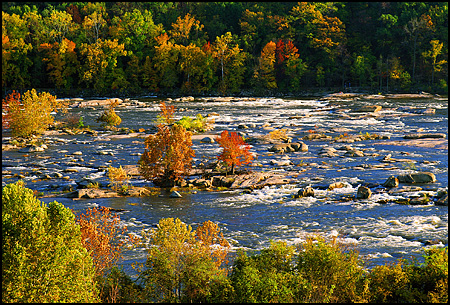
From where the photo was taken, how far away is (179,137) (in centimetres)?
2988

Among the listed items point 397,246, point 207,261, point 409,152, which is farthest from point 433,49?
point 207,261

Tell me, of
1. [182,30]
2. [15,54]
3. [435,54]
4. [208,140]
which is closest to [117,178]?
[208,140]

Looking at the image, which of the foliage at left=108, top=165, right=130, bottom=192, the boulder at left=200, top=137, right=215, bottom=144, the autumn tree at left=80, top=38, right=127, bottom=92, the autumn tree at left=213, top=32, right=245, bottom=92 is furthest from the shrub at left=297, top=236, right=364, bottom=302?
the autumn tree at left=80, top=38, right=127, bottom=92

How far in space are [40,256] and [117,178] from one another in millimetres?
16014

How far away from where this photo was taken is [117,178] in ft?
92.1

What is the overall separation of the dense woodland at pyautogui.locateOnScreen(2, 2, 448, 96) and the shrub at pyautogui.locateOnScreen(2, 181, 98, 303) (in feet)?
301

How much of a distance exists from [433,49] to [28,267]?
99.4 meters

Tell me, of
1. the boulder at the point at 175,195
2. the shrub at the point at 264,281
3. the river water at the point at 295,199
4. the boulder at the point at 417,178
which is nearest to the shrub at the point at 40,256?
the shrub at the point at 264,281

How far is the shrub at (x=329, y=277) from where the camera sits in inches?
499

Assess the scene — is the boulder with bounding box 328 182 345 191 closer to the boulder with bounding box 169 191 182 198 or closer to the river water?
the river water

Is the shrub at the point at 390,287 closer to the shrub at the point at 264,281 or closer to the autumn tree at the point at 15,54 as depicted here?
the shrub at the point at 264,281

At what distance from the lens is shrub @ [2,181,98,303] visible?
1181 centimetres

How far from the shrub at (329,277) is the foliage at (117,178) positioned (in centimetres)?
1676

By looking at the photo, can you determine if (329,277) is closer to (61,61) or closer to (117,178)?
(117,178)
